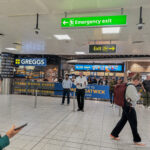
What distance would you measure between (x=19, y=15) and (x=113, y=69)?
40.2ft

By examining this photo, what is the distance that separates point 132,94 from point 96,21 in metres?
2.01

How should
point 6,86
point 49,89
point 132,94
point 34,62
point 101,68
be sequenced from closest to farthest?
1. point 132,94
2. point 34,62
3. point 49,89
4. point 6,86
5. point 101,68

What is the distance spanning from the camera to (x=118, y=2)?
3.21 m

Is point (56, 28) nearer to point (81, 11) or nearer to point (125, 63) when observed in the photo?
point (81, 11)

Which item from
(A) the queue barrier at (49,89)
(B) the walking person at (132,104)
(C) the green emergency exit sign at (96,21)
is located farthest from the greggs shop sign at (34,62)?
(B) the walking person at (132,104)

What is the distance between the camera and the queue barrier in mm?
8898

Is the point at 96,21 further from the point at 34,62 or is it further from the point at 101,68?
the point at 101,68

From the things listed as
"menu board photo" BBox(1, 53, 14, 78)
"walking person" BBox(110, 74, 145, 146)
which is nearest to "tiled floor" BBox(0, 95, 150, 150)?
"walking person" BBox(110, 74, 145, 146)

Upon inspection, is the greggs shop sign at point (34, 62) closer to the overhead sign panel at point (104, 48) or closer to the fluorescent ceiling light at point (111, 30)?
the overhead sign panel at point (104, 48)

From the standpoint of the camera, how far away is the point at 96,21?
342 cm

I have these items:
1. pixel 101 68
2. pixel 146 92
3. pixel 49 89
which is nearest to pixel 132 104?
pixel 146 92

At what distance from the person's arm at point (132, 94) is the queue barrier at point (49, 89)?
612cm

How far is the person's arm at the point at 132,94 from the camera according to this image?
8.80 ft

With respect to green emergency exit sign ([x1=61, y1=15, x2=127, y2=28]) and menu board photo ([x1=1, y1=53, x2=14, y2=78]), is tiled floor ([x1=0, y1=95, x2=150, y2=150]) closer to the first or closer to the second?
green emergency exit sign ([x1=61, y1=15, x2=127, y2=28])
